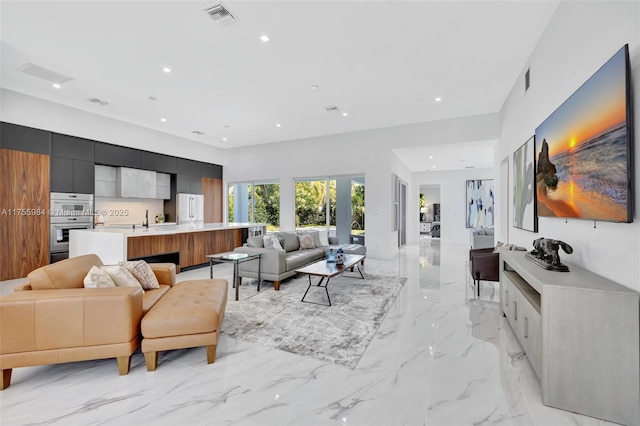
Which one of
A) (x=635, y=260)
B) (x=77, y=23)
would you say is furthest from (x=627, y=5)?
(x=77, y=23)

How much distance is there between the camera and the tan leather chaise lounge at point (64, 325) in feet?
6.26

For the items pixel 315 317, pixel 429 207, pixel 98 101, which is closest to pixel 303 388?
pixel 315 317

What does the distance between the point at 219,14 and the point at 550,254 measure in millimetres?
3920

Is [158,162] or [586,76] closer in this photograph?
[586,76]

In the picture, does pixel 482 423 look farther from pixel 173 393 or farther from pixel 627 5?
pixel 627 5

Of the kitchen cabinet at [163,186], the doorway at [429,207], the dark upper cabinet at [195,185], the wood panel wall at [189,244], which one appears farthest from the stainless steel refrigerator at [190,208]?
the doorway at [429,207]

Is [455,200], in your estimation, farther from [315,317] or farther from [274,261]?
[315,317]

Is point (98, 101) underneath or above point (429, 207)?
above

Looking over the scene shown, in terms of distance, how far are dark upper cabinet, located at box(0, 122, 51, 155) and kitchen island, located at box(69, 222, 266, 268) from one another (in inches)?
70.2

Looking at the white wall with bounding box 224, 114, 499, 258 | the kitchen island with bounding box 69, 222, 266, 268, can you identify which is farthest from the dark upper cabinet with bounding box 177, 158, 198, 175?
the kitchen island with bounding box 69, 222, 266, 268

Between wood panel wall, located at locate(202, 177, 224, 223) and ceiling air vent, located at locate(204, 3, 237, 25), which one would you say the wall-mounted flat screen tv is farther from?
wood panel wall, located at locate(202, 177, 224, 223)

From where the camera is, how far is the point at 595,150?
1996 millimetres

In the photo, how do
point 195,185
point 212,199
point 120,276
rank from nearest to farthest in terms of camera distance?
point 120,276 → point 195,185 → point 212,199

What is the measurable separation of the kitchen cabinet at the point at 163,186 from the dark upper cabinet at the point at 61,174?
1.99m
